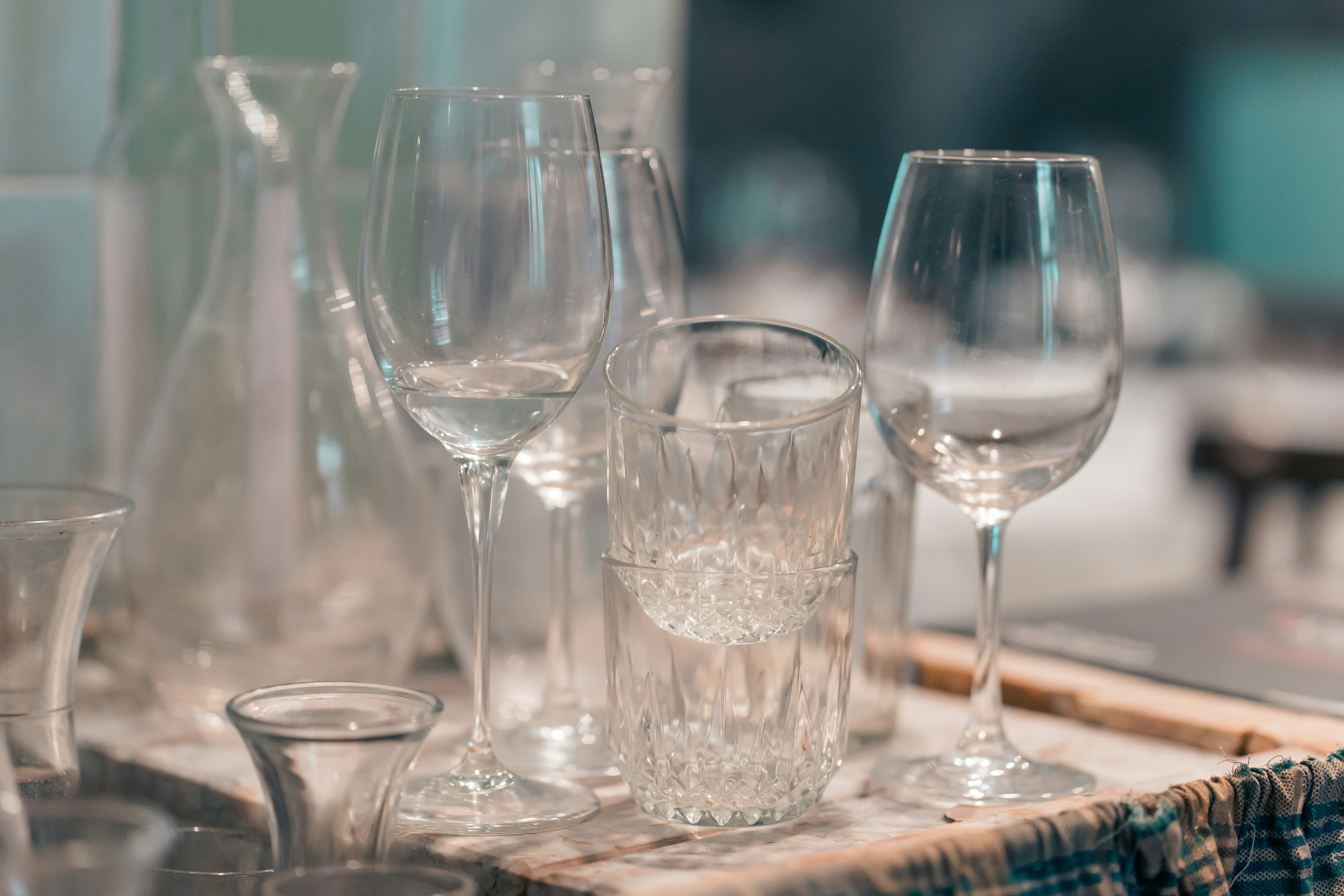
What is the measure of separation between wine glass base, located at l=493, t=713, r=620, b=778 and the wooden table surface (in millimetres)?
20

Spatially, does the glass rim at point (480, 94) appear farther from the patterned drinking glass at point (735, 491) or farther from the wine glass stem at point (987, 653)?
the wine glass stem at point (987, 653)

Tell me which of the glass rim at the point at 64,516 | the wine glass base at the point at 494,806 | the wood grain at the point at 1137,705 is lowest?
the wood grain at the point at 1137,705

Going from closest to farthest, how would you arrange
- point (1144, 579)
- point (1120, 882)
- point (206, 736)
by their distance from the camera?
point (1120, 882) < point (206, 736) < point (1144, 579)

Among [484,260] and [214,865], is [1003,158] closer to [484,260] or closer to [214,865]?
[484,260]

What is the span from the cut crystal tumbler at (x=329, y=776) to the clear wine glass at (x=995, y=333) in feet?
0.66

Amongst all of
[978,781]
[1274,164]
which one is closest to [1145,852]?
[978,781]

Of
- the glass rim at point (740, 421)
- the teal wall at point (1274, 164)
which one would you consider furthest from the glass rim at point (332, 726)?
the teal wall at point (1274, 164)

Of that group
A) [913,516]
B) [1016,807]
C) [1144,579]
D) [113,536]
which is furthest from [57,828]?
[1144,579]

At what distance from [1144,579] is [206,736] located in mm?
1978

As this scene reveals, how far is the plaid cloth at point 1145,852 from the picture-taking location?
1.36 ft

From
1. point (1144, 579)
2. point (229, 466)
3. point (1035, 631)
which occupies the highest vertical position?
point (229, 466)

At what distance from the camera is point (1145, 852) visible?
47 cm

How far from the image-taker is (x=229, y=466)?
63 centimetres

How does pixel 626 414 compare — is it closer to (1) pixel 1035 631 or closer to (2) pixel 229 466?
(2) pixel 229 466
